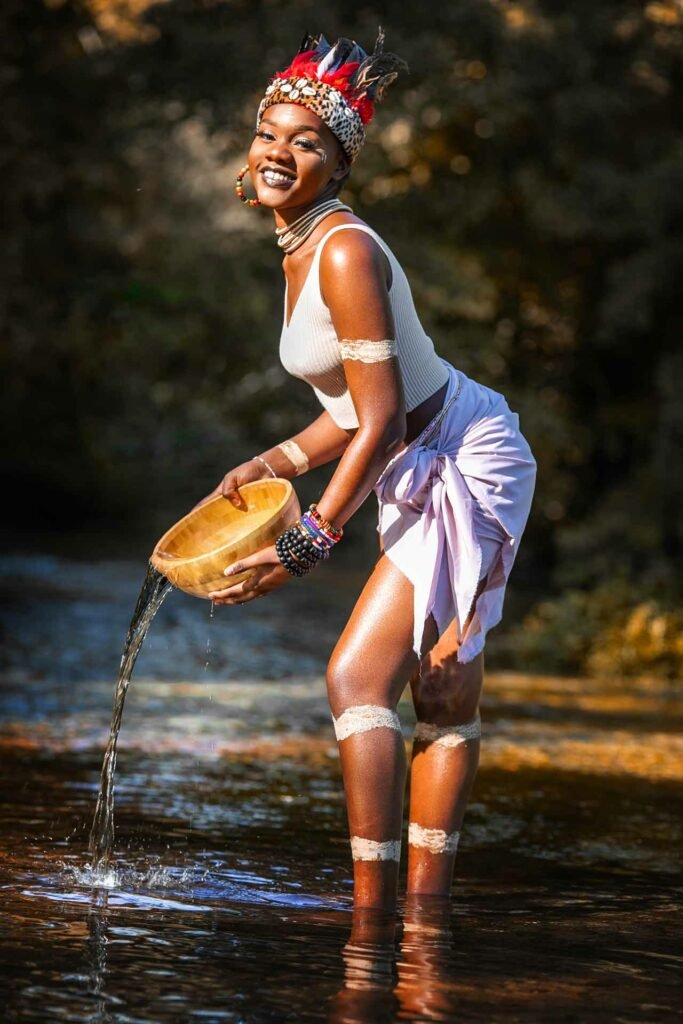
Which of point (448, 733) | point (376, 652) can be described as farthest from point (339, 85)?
point (448, 733)

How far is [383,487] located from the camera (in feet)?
13.5

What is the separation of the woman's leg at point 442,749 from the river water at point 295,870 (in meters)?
0.17

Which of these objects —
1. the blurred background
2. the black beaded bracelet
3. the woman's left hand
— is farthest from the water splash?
the blurred background

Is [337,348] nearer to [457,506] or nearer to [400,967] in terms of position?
[457,506]

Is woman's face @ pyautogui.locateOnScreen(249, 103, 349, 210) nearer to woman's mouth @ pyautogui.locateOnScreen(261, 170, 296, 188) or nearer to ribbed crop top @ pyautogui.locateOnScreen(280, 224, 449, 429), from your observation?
woman's mouth @ pyautogui.locateOnScreen(261, 170, 296, 188)

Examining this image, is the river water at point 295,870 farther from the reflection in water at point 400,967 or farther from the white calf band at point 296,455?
the white calf band at point 296,455

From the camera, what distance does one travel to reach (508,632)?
50.2ft

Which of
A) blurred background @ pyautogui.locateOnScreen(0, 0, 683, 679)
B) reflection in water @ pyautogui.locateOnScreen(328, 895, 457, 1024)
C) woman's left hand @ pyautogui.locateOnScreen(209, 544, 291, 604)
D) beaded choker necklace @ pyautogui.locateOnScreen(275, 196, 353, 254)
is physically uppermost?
blurred background @ pyautogui.locateOnScreen(0, 0, 683, 679)

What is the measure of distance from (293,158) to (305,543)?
0.97 meters

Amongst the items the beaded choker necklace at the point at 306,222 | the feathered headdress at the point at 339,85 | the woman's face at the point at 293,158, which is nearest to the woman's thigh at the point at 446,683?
the beaded choker necklace at the point at 306,222

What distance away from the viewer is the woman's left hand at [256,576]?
387 centimetres

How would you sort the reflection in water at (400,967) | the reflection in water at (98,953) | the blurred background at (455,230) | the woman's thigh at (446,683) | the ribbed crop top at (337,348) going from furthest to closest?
the blurred background at (455,230) → the woman's thigh at (446,683) → the ribbed crop top at (337,348) → the reflection in water at (400,967) → the reflection in water at (98,953)

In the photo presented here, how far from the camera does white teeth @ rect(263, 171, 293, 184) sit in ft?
13.3

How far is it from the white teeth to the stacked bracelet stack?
2.74 feet
